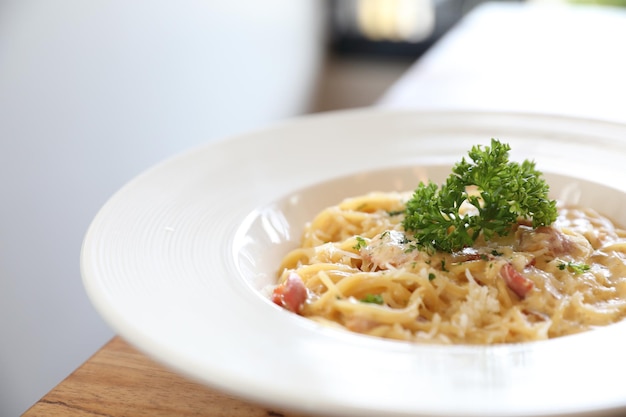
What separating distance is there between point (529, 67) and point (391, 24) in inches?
136

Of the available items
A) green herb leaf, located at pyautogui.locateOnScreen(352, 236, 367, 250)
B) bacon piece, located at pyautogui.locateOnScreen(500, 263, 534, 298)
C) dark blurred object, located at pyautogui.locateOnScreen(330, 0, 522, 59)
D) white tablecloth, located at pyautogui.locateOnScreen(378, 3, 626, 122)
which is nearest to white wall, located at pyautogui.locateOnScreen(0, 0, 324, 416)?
white tablecloth, located at pyautogui.locateOnScreen(378, 3, 626, 122)

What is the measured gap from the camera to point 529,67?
3.99m

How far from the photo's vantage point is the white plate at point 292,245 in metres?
1.28

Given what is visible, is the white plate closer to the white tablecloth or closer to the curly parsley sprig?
the curly parsley sprig

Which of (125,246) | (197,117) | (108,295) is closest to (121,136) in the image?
(197,117)

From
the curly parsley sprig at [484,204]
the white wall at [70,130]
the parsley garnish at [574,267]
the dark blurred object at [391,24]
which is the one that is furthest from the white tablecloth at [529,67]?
the dark blurred object at [391,24]

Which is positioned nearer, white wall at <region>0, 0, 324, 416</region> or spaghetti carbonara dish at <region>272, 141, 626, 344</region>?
spaghetti carbonara dish at <region>272, 141, 626, 344</region>

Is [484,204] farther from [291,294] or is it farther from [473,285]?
[291,294]

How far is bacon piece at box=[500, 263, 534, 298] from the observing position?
1.78m

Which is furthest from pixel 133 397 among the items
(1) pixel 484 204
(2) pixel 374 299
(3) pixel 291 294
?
(1) pixel 484 204

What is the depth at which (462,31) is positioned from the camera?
4.85 meters

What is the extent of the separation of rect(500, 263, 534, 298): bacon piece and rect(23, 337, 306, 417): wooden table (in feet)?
2.01

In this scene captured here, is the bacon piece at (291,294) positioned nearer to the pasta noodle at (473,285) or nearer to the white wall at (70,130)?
the pasta noodle at (473,285)

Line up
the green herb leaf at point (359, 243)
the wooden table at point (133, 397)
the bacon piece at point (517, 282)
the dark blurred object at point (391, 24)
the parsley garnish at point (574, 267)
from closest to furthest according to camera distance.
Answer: the wooden table at point (133, 397)
the bacon piece at point (517, 282)
the parsley garnish at point (574, 267)
the green herb leaf at point (359, 243)
the dark blurred object at point (391, 24)
